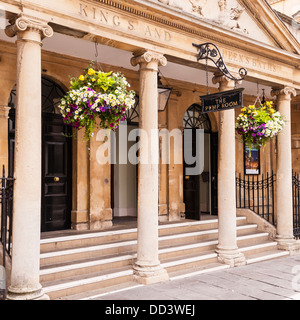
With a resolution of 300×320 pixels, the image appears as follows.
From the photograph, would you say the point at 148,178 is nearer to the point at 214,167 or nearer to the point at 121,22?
the point at 121,22

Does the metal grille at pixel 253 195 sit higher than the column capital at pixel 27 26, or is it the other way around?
the column capital at pixel 27 26

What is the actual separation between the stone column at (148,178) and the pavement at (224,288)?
32 centimetres

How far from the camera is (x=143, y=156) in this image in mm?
6293

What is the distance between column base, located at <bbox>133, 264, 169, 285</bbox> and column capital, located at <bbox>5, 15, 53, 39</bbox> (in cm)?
375

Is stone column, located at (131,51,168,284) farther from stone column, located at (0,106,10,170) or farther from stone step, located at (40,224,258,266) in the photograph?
stone column, located at (0,106,10,170)

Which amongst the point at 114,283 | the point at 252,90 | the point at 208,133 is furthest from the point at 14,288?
the point at 252,90

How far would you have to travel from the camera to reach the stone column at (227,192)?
293 inches

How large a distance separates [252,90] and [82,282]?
23.7 ft

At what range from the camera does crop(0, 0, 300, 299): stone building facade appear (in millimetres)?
4914

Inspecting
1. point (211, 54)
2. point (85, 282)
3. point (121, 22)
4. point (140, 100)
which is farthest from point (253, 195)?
point (121, 22)

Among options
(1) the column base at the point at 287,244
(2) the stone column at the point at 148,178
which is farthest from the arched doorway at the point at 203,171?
(2) the stone column at the point at 148,178

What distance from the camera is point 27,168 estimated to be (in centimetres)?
487

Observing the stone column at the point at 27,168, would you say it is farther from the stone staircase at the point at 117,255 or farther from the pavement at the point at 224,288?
the pavement at the point at 224,288

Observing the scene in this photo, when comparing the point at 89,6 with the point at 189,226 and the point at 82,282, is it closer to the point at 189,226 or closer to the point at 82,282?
the point at 82,282
